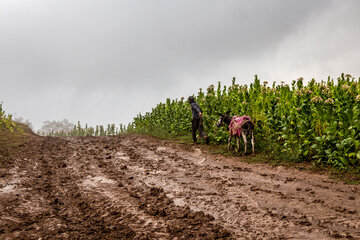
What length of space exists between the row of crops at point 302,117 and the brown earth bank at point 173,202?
4.04ft

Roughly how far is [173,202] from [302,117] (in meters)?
6.39

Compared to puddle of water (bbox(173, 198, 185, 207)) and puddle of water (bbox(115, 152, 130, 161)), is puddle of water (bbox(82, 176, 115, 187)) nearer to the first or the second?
puddle of water (bbox(173, 198, 185, 207))

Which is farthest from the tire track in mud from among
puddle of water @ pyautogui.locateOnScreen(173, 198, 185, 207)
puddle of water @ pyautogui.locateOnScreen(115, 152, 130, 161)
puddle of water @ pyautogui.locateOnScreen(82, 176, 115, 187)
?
puddle of water @ pyautogui.locateOnScreen(115, 152, 130, 161)

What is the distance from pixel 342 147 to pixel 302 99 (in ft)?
8.39

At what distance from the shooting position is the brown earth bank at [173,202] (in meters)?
4.07

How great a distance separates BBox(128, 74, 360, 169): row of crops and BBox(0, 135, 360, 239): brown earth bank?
123 cm

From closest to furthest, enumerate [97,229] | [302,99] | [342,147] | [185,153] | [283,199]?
[97,229] → [283,199] → [342,147] → [302,99] → [185,153]

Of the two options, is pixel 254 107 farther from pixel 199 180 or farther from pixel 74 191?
pixel 74 191

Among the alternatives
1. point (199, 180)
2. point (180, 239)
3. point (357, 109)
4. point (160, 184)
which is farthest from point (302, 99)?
point (180, 239)

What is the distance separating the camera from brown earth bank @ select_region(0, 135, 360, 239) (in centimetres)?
407

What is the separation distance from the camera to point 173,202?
5.49 meters

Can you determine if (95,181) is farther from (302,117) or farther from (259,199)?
(302,117)

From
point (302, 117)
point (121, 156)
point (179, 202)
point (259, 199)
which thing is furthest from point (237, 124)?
point (179, 202)

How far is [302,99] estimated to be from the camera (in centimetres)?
969
